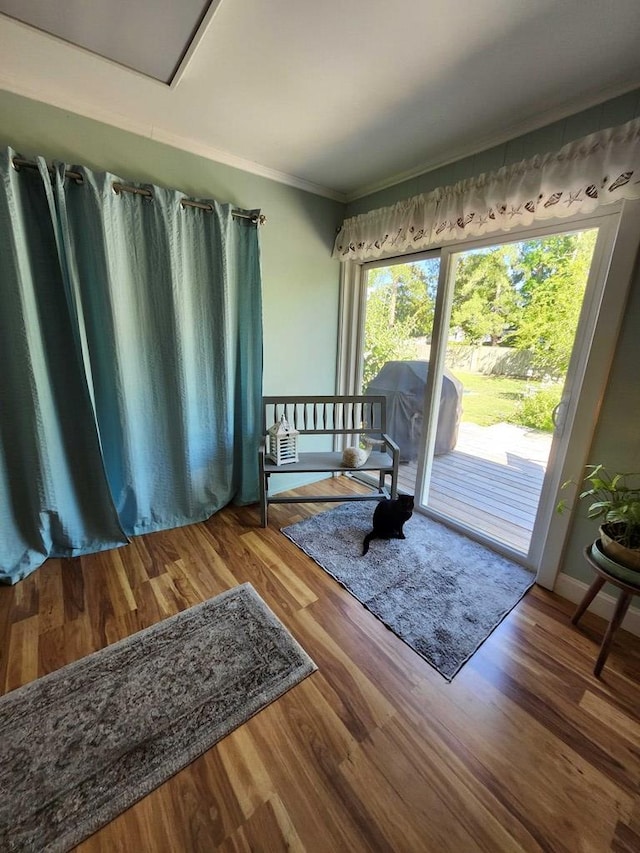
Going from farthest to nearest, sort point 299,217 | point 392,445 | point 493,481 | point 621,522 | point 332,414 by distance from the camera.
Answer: point 493,481 < point 332,414 < point 299,217 < point 392,445 < point 621,522

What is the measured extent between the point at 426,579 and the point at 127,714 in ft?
4.73

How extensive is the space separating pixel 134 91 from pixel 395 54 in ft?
3.89

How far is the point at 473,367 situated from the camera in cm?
219

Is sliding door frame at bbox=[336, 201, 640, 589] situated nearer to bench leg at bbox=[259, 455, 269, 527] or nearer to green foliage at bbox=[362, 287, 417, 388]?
green foliage at bbox=[362, 287, 417, 388]

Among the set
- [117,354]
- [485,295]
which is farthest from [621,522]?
[117,354]

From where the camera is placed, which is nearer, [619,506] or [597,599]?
[619,506]

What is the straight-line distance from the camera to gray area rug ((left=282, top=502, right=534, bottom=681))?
1.49 m

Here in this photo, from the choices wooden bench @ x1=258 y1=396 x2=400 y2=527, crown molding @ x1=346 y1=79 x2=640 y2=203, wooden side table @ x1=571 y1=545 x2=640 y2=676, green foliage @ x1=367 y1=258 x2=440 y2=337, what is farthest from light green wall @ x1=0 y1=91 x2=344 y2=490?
wooden side table @ x1=571 y1=545 x2=640 y2=676

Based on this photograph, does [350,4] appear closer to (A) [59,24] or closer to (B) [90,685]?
(A) [59,24]

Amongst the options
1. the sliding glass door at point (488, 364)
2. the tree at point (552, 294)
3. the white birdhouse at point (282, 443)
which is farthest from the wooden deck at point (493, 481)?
the white birdhouse at point (282, 443)

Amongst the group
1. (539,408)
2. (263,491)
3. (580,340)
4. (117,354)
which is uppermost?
(580,340)

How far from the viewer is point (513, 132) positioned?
1.65 m

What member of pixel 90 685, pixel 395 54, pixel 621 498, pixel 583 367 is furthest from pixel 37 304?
pixel 621 498

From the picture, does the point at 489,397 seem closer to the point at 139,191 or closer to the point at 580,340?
the point at 580,340
